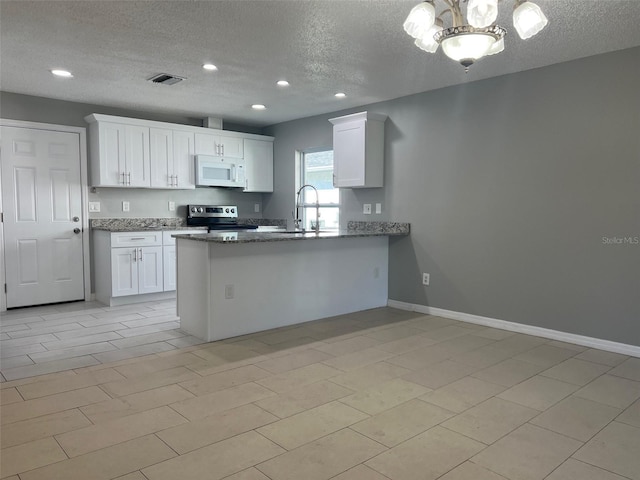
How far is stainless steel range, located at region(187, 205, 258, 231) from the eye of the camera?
636 cm

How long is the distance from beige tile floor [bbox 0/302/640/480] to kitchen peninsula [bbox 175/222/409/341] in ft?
0.79

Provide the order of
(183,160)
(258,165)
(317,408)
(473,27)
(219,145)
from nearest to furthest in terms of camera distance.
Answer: (473,27), (317,408), (183,160), (219,145), (258,165)

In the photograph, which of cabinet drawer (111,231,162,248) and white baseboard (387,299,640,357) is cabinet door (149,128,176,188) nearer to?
cabinet drawer (111,231,162,248)

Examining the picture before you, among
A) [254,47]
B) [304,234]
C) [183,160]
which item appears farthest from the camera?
[183,160]

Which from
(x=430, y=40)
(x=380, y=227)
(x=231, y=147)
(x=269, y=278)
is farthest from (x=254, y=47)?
(x=231, y=147)

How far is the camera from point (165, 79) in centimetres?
441

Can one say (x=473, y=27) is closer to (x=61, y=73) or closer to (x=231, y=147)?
(x=61, y=73)

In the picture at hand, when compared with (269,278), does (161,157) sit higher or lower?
higher

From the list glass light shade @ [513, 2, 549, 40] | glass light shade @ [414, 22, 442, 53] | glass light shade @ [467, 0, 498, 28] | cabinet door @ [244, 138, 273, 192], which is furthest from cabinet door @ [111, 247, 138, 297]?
glass light shade @ [513, 2, 549, 40]

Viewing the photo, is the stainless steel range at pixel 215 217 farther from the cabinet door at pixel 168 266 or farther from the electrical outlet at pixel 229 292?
the electrical outlet at pixel 229 292

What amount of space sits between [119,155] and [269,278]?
8.76 feet

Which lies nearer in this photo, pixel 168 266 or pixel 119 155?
pixel 119 155

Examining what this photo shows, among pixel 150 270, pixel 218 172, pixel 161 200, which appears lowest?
pixel 150 270

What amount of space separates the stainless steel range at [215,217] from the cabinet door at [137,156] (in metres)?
0.80
